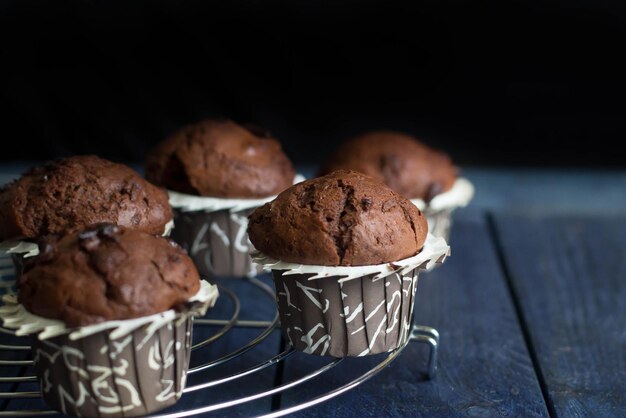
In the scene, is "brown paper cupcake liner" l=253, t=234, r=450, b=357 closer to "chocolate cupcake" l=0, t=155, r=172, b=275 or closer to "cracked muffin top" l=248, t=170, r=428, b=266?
"cracked muffin top" l=248, t=170, r=428, b=266

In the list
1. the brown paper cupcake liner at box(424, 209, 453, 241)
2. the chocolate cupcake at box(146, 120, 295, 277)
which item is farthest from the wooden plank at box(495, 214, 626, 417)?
the chocolate cupcake at box(146, 120, 295, 277)

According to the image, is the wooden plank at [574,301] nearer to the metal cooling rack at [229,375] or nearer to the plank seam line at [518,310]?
the plank seam line at [518,310]

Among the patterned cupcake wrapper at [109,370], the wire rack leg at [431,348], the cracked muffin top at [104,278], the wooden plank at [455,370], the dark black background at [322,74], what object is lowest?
the wooden plank at [455,370]

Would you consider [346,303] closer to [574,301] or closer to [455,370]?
[455,370]

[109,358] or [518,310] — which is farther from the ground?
[109,358]

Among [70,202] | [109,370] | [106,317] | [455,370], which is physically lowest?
Result: [455,370]

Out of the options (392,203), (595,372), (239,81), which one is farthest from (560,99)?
(392,203)

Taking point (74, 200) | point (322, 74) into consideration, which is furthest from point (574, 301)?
point (74, 200)

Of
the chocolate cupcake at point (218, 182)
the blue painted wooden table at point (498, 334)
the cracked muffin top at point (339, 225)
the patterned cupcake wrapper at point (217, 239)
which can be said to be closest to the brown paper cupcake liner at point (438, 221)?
the blue painted wooden table at point (498, 334)
